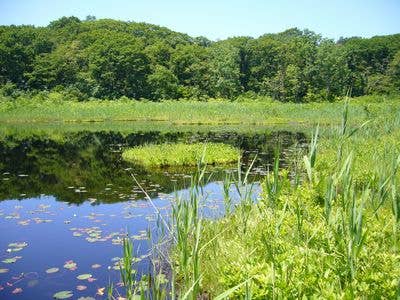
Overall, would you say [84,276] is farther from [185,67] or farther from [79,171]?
[185,67]

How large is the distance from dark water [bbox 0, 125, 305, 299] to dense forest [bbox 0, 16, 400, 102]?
41.1 m

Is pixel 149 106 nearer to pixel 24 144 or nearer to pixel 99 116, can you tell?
pixel 99 116

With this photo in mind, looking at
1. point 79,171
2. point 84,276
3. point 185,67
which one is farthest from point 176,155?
point 185,67

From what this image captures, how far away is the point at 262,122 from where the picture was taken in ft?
132

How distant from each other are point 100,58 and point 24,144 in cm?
4200

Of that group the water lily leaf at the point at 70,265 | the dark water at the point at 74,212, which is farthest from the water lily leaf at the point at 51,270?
the water lily leaf at the point at 70,265

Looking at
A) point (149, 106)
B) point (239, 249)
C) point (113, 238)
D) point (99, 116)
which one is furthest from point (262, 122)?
point (239, 249)

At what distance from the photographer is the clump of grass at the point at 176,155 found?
15891 millimetres

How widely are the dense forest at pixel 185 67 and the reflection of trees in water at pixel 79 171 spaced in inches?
1405

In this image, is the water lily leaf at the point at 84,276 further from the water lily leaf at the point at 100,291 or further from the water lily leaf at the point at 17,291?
the water lily leaf at the point at 17,291

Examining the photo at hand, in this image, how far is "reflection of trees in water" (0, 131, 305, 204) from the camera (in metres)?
11.6

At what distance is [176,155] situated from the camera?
16.2 metres

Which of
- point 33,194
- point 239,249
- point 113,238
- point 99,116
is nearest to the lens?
point 239,249

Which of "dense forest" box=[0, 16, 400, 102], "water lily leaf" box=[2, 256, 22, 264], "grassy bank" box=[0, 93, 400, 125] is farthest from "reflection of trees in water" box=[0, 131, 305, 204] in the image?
"dense forest" box=[0, 16, 400, 102]
